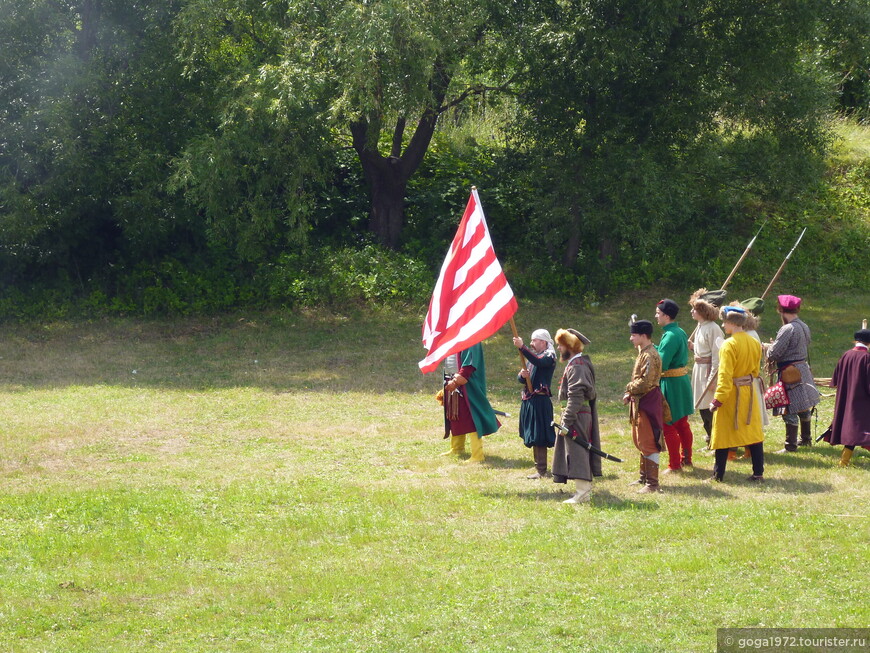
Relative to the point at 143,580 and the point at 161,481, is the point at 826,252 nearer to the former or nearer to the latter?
the point at 161,481

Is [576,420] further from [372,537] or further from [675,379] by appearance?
[372,537]

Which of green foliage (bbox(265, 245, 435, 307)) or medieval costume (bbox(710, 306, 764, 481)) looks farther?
green foliage (bbox(265, 245, 435, 307))

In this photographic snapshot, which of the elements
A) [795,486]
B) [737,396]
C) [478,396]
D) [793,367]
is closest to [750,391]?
[737,396]

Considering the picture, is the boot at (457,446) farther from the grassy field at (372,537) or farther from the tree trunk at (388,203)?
the tree trunk at (388,203)

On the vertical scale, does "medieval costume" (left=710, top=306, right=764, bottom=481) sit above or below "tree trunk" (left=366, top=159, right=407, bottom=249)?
below

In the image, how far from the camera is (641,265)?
2359cm

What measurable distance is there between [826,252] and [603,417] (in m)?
13.2

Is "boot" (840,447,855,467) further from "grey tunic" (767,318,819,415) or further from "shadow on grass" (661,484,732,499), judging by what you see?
"shadow on grass" (661,484,732,499)

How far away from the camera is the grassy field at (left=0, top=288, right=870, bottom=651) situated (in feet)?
20.3

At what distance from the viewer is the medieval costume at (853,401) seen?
9.88m

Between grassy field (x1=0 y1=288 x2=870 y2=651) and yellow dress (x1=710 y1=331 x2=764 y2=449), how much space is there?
496 mm

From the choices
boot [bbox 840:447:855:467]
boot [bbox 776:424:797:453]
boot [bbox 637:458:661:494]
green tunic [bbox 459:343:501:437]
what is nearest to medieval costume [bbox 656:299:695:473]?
boot [bbox 637:458:661:494]

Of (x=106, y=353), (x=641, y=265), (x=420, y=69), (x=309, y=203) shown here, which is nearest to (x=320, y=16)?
(x=420, y=69)

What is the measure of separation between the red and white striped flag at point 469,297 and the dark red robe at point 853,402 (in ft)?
12.1
